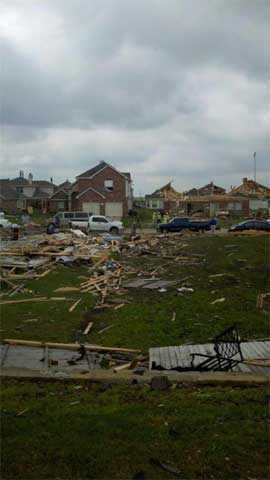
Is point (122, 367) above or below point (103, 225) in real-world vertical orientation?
below

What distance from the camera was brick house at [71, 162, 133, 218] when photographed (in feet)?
181

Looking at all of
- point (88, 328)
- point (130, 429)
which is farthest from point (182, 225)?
point (130, 429)

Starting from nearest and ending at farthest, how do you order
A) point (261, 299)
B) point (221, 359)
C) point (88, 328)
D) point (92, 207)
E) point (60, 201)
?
point (221, 359), point (88, 328), point (261, 299), point (92, 207), point (60, 201)

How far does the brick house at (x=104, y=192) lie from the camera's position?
55.2 meters

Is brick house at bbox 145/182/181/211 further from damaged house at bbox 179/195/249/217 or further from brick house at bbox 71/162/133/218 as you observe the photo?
brick house at bbox 71/162/133/218

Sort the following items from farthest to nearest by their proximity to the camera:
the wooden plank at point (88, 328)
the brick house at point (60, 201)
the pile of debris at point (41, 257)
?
Result: the brick house at point (60, 201), the pile of debris at point (41, 257), the wooden plank at point (88, 328)

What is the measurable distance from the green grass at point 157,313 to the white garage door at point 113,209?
1419 inches

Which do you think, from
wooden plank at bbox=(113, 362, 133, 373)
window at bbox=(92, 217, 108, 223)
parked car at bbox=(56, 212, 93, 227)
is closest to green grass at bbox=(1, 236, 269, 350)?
wooden plank at bbox=(113, 362, 133, 373)

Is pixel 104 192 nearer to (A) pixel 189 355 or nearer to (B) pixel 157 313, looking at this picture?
(B) pixel 157 313

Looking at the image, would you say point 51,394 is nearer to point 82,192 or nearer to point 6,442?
point 6,442

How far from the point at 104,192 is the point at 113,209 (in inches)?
89.3

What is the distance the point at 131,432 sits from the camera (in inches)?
182

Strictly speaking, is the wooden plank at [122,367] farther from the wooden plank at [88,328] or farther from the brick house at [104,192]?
the brick house at [104,192]

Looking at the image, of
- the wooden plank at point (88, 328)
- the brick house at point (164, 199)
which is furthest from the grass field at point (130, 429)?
the brick house at point (164, 199)
